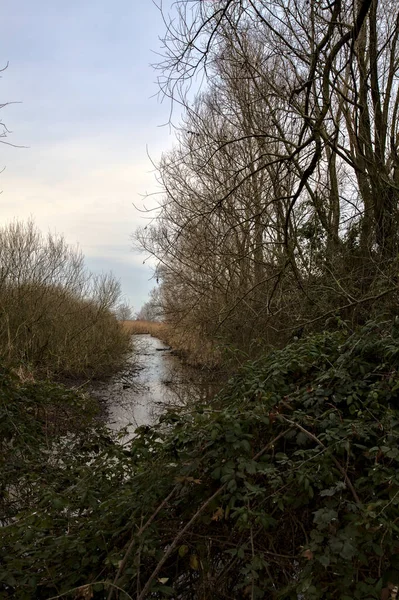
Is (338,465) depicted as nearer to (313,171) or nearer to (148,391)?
(313,171)

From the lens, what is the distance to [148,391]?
15562mm

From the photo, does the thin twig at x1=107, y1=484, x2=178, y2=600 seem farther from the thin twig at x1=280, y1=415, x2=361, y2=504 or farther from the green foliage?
the thin twig at x1=280, y1=415, x2=361, y2=504

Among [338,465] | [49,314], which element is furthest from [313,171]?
[49,314]

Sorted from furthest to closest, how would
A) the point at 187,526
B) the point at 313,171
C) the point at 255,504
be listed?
Result: 1. the point at 313,171
2. the point at 255,504
3. the point at 187,526

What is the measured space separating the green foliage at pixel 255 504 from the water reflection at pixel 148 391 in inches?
237

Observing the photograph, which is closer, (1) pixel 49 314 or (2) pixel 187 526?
(2) pixel 187 526

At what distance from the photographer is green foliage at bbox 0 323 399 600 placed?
1.98 m

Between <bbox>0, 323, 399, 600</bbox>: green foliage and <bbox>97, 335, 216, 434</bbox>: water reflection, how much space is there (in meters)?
6.02

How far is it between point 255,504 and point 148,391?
1353 cm

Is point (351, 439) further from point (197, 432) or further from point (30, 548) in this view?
point (30, 548)

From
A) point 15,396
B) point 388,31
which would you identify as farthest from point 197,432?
point 388,31

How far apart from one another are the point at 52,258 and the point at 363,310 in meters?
10.1

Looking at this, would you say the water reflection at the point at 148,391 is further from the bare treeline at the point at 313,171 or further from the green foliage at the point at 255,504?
the green foliage at the point at 255,504

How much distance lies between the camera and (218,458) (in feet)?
8.22
